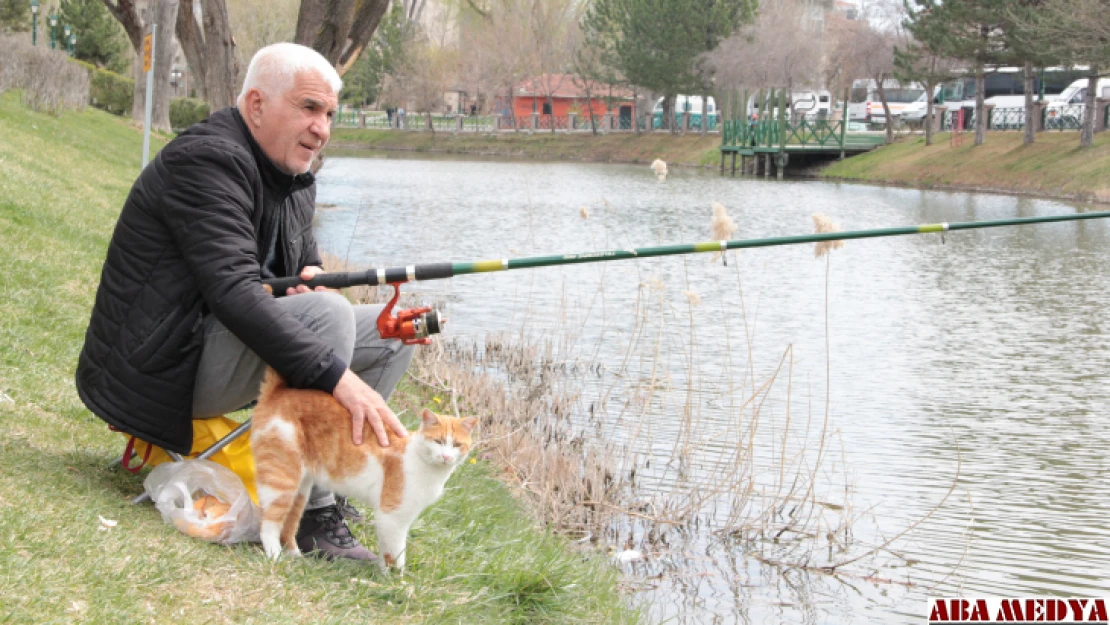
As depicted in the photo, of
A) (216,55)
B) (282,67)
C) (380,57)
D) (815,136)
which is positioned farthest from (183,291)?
(380,57)

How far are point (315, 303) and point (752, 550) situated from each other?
333cm

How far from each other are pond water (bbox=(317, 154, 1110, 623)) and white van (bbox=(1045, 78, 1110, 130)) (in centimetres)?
1912

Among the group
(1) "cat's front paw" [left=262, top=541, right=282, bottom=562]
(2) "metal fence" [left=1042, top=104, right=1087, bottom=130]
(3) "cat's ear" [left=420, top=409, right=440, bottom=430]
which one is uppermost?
(2) "metal fence" [left=1042, top=104, right=1087, bottom=130]

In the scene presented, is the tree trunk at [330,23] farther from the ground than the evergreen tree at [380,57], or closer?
closer

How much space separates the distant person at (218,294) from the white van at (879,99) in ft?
162

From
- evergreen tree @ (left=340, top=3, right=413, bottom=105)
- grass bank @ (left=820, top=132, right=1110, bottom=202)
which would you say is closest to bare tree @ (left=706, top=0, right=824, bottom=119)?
grass bank @ (left=820, top=132, right=1110, bottom=202)

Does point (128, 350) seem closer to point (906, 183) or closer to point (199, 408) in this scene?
point (199, 408)

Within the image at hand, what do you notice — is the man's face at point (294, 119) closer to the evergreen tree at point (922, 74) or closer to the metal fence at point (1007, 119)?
the evergreen tree at point (922, 74)

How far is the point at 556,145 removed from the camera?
64.0 meters

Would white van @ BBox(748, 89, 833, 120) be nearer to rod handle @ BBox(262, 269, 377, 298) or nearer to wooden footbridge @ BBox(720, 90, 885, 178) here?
wooden footbridge @ BBox(720, 90, 885, 178)

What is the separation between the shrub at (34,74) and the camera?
716 inches

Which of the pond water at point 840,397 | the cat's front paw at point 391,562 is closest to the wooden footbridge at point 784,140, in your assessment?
the pond water at point 840,397

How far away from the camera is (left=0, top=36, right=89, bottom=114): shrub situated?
1819 centimetres

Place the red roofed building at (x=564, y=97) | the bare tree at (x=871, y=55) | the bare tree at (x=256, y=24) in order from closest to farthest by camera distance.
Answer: the bare tree at (x=871, y=55) → the bare tree at (x=256, y=24) → the red roofed building at (x=564, y=97)
